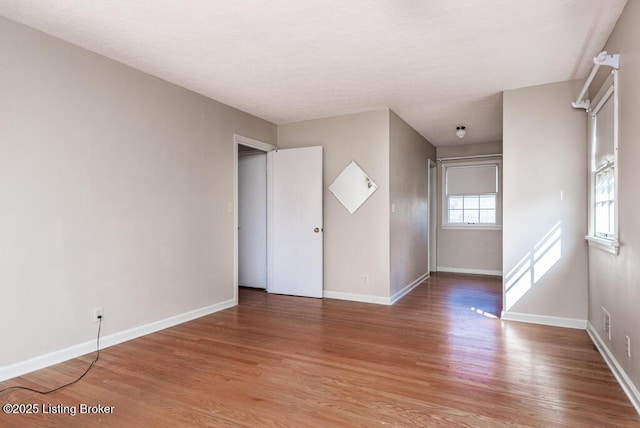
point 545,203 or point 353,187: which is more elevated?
point 353,187

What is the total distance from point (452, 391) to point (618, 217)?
5.33 feet

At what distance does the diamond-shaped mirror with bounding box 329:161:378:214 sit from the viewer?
4.71 m

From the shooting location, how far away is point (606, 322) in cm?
281

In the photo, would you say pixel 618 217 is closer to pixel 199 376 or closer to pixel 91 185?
pixel 199 376

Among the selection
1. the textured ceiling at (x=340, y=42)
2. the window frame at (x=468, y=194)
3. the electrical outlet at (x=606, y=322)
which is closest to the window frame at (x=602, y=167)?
the textured ceiling at (x=340, y=42)

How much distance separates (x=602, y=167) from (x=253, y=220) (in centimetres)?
419

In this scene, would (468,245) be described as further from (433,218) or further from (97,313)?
(97,313)

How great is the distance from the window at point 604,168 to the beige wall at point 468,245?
134 inches

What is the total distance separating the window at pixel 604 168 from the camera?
2.60m

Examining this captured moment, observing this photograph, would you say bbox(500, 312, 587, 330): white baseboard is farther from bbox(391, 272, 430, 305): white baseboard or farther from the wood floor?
bbox(391, 272, 430, 305): white baseboard

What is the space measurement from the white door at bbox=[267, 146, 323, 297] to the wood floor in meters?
1.23

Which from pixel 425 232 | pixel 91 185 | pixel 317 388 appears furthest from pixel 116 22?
pixel 425 232

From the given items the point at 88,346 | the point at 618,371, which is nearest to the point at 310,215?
the point at 88,346

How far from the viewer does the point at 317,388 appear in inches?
91.9
